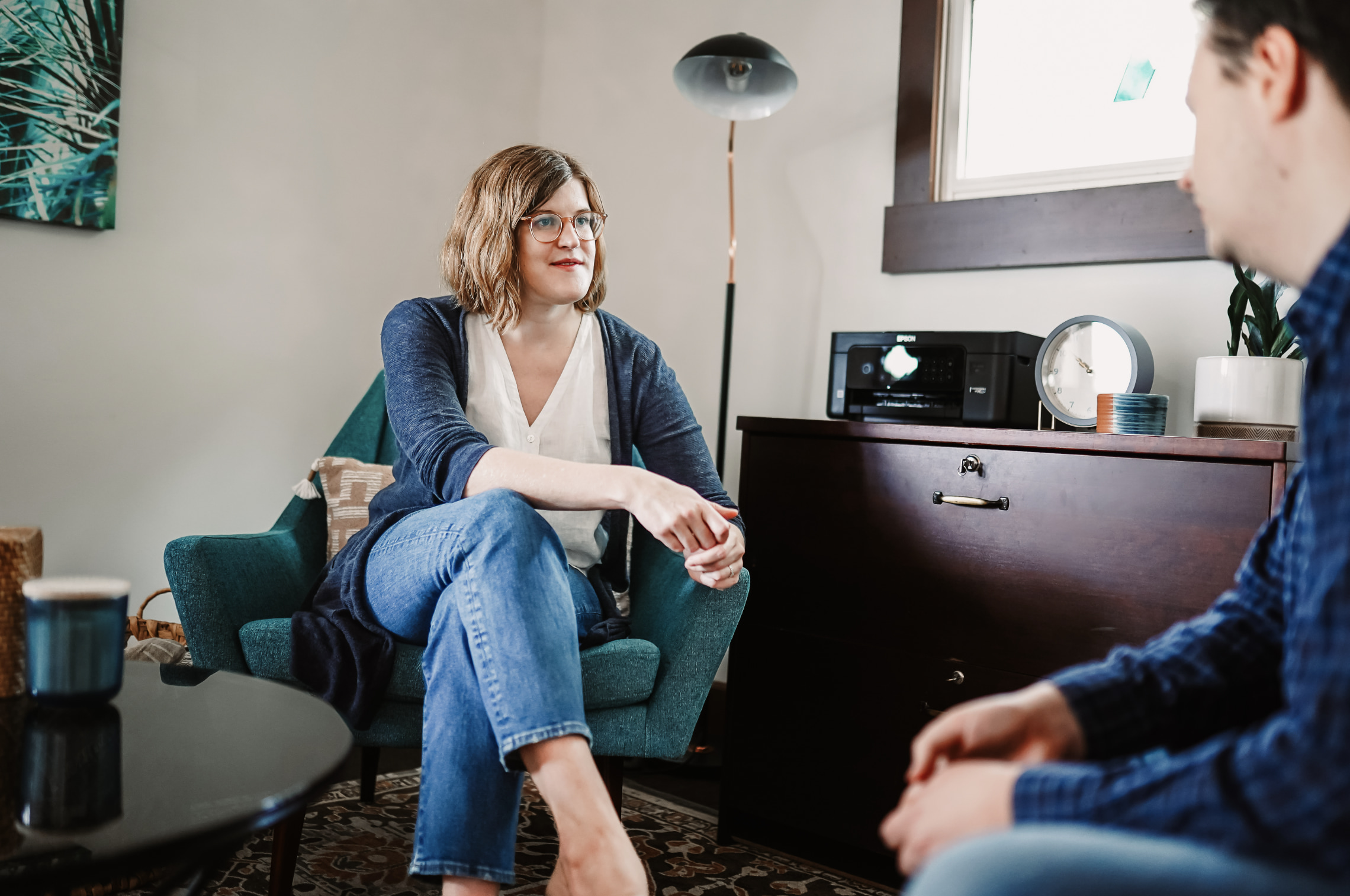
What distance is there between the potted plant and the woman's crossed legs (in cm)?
110

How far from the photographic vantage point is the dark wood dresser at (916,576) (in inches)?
60.8

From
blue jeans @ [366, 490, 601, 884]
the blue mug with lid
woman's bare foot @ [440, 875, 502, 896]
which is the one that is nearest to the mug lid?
the blue mug with lid

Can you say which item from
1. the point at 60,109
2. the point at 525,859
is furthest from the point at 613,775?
the point at 60,109

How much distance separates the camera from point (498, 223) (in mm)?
1769

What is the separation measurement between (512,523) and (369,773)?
3.38ft

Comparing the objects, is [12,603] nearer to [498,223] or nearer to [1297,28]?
[498,223]

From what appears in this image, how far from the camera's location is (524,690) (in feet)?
3.91

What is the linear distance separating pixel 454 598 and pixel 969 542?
2.89 feet

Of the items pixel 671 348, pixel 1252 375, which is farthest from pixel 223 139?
pixel 1252 375

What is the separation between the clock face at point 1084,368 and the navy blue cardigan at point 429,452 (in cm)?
65

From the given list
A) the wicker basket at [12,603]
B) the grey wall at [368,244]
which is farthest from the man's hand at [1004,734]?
the grey wall at [368,244]

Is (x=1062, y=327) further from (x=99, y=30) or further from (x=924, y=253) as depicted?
(x=99, y=30)

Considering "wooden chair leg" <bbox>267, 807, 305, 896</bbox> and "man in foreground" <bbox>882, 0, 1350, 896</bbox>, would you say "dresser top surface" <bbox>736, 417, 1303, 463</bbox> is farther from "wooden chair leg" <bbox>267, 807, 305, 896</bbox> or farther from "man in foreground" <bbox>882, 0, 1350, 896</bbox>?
"wooden chair leg" <bbox>267, 807, 305, 896</bbox>

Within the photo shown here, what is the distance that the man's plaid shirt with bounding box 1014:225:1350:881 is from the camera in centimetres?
47
